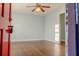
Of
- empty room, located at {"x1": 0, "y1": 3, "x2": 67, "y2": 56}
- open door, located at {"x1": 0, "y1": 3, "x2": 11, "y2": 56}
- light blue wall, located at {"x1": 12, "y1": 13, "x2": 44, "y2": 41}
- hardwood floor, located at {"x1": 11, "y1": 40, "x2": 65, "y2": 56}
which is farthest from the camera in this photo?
light blue wall, located at {"x1": 12, "y1": 13, "x2": 44, "y2": 41}

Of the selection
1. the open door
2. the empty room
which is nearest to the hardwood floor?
the open door

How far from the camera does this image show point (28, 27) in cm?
830

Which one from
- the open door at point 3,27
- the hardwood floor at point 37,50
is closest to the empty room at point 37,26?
the hardwood floor at point 37,50

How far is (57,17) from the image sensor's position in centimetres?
659

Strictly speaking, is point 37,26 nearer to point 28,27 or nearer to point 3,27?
point 28,27

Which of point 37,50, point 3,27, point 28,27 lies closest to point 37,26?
point 28,27

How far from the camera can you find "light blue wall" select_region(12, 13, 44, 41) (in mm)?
7723

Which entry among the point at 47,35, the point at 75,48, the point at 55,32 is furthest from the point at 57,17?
the point at 75,48

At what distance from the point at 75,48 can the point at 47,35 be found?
21.3 feet

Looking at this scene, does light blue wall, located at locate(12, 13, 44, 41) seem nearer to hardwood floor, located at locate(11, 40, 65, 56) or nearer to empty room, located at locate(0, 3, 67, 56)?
empty room, located at locate(0, 3, 67, 56)

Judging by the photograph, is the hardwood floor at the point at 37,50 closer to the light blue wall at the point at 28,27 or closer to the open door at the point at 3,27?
the open door at the point at 3,27

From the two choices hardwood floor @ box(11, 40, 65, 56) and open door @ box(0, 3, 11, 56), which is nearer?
open door @ box(0, 3, 11, 56)

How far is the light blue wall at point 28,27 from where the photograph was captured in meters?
7.72

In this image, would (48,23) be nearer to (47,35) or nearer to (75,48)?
(47,35)
